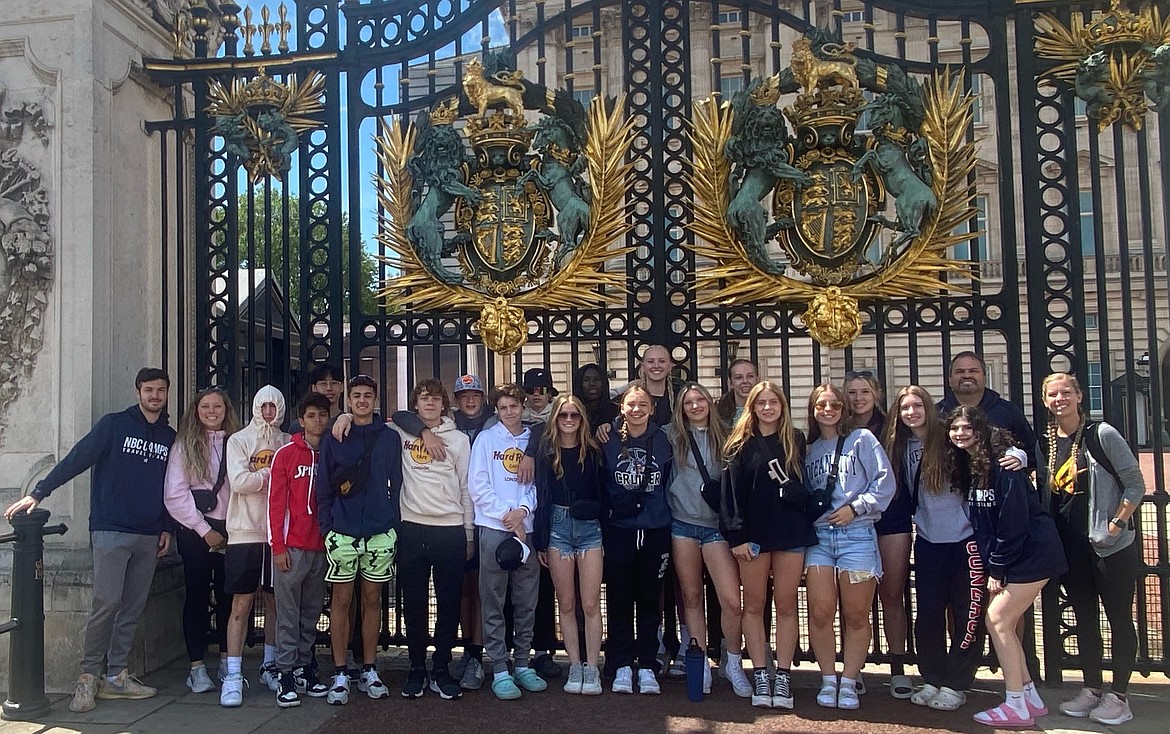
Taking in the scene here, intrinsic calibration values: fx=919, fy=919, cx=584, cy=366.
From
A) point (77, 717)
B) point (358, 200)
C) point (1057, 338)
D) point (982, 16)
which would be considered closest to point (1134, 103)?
point (982, 16)

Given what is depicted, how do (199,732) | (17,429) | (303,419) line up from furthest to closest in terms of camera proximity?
(17,429) → (303,419) → (199,732)

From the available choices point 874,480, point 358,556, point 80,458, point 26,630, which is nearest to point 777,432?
point 874,480

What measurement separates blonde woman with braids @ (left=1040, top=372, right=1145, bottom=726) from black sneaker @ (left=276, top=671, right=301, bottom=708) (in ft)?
14.5

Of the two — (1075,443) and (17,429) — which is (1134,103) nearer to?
(1075,443)

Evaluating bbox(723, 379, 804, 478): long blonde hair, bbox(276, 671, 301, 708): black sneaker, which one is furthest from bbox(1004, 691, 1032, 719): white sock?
bbox(276, 671, 301, 708): black sneaker

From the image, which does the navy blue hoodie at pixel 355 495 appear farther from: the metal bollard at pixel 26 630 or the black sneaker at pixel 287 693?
the metal bollard at pixel 26 630

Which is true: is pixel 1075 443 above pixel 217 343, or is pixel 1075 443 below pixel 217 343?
below

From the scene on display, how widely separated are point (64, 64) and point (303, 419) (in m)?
3.00

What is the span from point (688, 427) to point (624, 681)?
1577 mm

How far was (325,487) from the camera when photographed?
17.8 feet

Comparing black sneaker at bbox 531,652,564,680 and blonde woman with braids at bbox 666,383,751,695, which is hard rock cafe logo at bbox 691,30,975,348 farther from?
black sneaker at bbox 531,652,564,680

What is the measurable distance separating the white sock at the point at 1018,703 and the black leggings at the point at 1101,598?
1.97 ft

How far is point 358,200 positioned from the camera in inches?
254

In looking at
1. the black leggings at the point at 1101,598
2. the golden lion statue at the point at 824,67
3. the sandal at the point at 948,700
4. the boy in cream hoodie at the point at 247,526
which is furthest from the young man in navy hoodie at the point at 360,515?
the black leggings at the point at 1101,598
